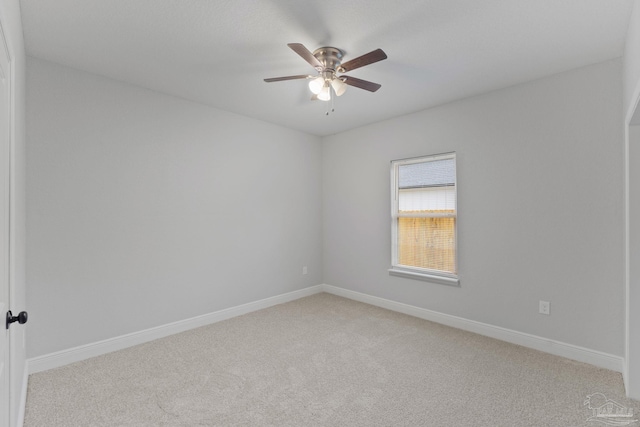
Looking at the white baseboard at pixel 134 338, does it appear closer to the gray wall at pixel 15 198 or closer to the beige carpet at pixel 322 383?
the beige carpet at pixel 322 383

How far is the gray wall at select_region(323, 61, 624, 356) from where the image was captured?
8.52 feet

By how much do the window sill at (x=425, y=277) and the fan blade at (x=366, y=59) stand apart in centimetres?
253

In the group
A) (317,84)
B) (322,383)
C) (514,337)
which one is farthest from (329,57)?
(514,337)

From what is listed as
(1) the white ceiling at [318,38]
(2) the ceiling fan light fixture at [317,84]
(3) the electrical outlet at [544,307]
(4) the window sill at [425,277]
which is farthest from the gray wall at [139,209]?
(3) the electrical outlet at [544,307]

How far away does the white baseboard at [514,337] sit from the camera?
2596mm

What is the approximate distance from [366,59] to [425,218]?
90.6 inches

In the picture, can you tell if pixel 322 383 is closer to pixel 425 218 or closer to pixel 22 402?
pixel 22 402

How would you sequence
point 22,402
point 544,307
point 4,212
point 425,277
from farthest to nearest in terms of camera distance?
1. point 425,277
2. point 544,307
3. point 22,402
4. point 4,212

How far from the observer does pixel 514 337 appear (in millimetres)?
3080

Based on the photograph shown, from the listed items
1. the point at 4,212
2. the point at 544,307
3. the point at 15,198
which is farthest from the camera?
the point at 544,307

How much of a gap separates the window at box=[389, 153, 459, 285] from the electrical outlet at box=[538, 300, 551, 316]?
0.79 meters

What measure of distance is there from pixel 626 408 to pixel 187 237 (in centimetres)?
390

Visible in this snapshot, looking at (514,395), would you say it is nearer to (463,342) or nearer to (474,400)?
(474,400)

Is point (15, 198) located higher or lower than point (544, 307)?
higher
